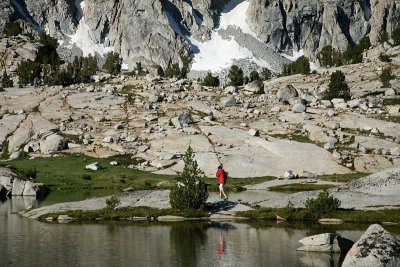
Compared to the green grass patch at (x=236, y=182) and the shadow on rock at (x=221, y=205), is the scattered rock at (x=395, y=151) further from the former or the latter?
the shadow on rock at (x=221, y=205)

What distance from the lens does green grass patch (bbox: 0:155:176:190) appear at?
8169 centimetres

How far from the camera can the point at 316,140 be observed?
332 ft

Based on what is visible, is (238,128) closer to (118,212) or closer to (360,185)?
(360,185)

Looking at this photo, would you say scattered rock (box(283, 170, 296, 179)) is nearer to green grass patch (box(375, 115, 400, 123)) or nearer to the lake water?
green grass patch (box(375, 115, 400, 123))

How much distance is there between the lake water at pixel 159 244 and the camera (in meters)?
33.9

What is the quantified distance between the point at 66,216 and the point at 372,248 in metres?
30.5

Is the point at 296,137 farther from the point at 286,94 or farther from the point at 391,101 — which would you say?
the point at 391,101

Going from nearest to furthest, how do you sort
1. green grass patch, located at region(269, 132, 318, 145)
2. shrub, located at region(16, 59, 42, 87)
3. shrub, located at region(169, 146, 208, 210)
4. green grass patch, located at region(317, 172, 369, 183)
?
1. shrub, located at region(169, 146, 208, 210)
2. green grass patch, located at region(317, 172, 369, 183)
3. green grass patch, located at region(269, 132, 318, 145)
4. shrub, located at region(16, 59, 42, 87)

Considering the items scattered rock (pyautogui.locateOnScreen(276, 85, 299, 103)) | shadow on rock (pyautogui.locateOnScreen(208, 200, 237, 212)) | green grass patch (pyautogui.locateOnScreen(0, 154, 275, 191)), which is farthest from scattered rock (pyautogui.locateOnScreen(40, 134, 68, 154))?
shadow on rock (pyautogui.locateOnScreen(208, 200, 237, 212))

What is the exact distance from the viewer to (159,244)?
128 ft

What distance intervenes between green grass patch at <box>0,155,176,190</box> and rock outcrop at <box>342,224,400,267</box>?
47602mm

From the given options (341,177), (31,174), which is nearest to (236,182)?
(341,177)

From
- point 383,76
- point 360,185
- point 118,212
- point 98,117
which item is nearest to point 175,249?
point 118,212

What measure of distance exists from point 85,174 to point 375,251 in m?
66.3
